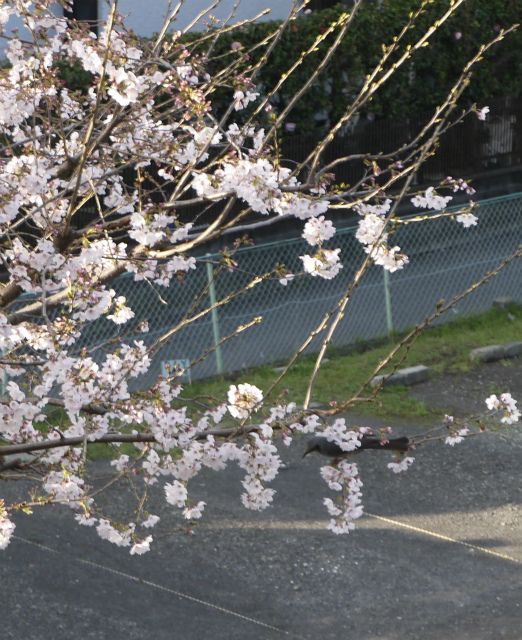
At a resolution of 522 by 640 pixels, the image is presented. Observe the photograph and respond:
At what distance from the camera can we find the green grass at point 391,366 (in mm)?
11867

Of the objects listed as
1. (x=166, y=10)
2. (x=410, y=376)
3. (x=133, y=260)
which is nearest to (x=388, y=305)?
(x=410, y=376)

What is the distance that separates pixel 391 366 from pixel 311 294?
6.12ft

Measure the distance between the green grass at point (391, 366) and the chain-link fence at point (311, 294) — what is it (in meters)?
0.23

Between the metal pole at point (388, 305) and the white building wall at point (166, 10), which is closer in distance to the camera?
the metal pole at point (388, 305)

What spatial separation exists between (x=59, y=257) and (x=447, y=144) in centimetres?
1446

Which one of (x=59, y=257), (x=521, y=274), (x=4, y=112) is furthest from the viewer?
(x=521, y=274)

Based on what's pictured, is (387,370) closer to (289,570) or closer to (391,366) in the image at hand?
(391,366)

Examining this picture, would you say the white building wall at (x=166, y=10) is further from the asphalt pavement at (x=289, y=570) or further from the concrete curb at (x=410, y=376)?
the asphalt pavement at (x=289, y=570)

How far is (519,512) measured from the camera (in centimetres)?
981

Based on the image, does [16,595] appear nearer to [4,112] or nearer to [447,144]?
[4,112]

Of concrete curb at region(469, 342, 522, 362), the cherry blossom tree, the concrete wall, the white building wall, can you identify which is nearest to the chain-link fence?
concrete curb at region(469, 342, 522, 362)

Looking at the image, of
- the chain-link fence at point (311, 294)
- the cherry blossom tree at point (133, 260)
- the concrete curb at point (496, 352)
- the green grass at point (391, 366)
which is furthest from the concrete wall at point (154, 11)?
the cherry blossom tree at point (133, 260)

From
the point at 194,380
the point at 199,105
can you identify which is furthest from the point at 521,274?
the point at 199,105

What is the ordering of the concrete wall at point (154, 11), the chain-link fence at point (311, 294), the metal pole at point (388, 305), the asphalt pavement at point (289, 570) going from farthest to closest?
1. the concrete wall at point (154, 11)
2. the metal pole at point (388, 305)
3. the chain-link fence at point (311, 294)
4. the asphalt pavement at point (289, 570)
